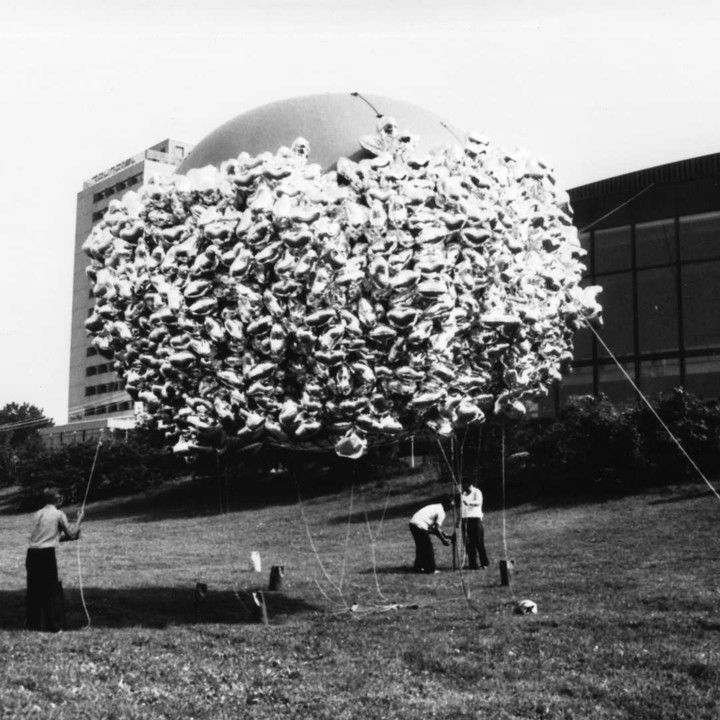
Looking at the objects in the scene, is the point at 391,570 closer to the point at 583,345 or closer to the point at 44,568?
the point at 44,568

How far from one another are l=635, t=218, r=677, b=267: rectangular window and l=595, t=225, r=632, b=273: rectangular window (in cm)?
35

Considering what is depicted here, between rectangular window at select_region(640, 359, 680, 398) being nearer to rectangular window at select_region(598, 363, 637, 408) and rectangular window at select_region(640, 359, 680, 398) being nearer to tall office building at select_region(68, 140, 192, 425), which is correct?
rectangular window at select_region(598, 363, 637, 408)

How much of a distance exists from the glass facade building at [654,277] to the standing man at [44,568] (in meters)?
22.7

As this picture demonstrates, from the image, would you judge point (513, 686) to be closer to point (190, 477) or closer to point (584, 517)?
point (584, 517)

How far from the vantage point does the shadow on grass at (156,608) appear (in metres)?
10.4

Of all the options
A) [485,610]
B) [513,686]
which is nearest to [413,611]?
[485,610]

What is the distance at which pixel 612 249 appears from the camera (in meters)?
31.7

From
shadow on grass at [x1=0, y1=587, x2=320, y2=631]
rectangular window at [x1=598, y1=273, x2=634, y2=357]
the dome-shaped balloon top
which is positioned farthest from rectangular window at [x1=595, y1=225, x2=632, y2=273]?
the dome-shaped balloon top

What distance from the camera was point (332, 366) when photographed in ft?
22.6

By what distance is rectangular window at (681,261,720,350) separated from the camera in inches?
1158

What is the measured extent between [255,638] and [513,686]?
294cm

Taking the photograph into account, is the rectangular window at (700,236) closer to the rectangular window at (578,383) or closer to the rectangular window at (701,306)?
the rectangular window at (701,306)

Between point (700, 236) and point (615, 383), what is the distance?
545cm

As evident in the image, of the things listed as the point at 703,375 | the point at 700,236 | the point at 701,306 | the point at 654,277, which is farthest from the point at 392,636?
the point at 700,236
